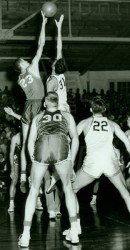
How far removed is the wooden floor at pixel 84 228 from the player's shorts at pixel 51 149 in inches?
46.3

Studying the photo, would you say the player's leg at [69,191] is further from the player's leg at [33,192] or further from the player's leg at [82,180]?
the player's leg at [82,180]

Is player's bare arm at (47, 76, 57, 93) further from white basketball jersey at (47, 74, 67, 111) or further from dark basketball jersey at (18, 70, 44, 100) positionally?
dark basketball jersey at (18, 70, 44, 100)

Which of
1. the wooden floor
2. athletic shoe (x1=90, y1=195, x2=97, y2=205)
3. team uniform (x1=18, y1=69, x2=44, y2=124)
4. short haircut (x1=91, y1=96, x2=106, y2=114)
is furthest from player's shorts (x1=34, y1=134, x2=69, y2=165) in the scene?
athletic shoe (x1=90, y1=195, x2=97, y2=205)

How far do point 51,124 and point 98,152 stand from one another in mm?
969

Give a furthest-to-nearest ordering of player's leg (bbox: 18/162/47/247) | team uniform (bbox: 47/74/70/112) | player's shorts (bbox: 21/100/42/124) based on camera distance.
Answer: player's shorts (bbox: 21/100/42/124), team uniform (bbox: 47/74/70/112), player's leg (bbox: 18/162/47/247)

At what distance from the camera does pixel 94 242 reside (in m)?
7.03

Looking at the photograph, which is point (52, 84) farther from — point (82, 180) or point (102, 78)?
point (102, 78)

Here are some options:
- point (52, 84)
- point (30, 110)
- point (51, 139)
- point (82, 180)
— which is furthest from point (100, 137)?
point (30, 110)

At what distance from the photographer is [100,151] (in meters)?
7.41

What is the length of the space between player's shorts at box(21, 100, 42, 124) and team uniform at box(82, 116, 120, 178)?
235 centimetres

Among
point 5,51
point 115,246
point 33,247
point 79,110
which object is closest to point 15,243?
point 33,247

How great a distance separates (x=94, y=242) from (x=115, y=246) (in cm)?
35

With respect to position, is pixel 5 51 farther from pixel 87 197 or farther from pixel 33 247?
pixel 33 247

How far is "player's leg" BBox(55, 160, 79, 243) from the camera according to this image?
6742mm
